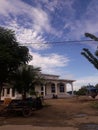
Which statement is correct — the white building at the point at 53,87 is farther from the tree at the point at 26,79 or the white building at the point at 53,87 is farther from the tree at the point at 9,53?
the tree at the point at 9,53

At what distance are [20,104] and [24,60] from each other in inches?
149

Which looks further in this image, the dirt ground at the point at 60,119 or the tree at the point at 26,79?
the tree at the point at 26,79

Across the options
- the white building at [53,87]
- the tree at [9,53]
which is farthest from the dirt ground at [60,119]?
the white building at [53,87]

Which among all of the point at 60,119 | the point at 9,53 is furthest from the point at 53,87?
the point at 60,119

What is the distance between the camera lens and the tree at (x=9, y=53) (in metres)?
21.7

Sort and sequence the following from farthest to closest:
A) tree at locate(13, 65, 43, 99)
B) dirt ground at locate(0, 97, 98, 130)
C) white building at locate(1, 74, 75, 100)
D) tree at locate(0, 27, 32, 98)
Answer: white building at locate(1, 74, 75, 100) < tree at locate(13, 65, 43, 99) < tree at locate(0, 27, 32, 98) < dirt ground at locate(0, 97, 98, 130)

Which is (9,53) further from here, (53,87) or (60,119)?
(53,87)

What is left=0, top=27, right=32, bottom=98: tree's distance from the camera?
21.7 meters

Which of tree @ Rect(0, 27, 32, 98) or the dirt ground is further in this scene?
tree @ Rect(0, 27, 32, 98)

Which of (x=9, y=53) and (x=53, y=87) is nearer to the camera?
(x=9, y=53)

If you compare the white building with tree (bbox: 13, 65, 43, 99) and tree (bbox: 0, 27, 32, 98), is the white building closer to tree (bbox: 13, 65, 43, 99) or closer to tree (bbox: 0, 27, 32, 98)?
tree (bbox: 13, 65, 43, 99)

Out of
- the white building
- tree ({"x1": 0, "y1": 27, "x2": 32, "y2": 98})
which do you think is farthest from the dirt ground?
the white building

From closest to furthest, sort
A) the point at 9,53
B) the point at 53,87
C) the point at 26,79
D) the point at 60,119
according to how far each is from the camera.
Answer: the point at 60,119 → the point at 9,53 → the point at 26,79 → the point at 53,87

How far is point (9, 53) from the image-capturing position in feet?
72.6
